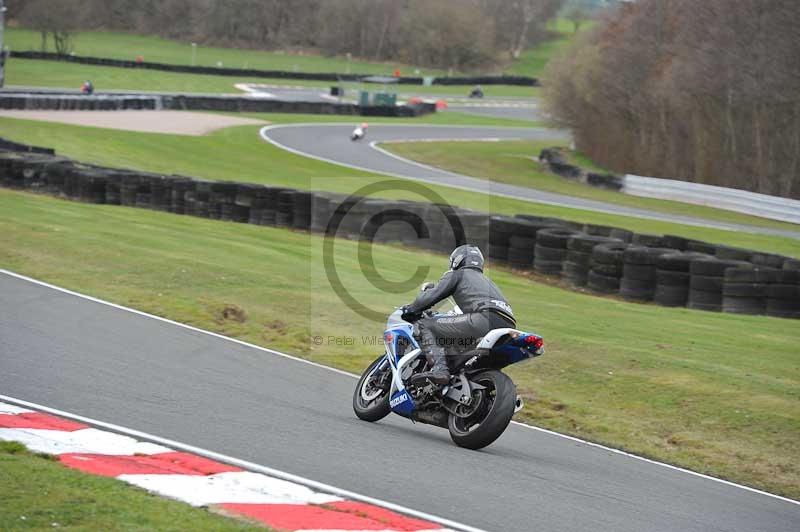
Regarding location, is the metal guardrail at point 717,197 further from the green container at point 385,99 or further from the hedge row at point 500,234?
the green container at point 385,99

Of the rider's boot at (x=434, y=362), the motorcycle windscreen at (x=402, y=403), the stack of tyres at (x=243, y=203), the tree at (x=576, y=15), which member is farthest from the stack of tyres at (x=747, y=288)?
the tree at (x=576, y=15)

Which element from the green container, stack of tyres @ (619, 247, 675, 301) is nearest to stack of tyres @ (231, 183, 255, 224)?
stack of tyres @ (619, 247, 675, 301)

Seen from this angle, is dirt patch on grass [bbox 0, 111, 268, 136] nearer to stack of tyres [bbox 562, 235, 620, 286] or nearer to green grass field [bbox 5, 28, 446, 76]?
stack of tyres [bbox 562, 235, 620, 286]

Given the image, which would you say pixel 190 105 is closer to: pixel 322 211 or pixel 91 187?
pixel 91 187

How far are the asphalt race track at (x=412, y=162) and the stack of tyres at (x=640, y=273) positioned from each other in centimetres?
1418

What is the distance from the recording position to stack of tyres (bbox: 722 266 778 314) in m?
16.2

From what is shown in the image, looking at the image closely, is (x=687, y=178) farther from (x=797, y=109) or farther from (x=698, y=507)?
(x=698, y=507)

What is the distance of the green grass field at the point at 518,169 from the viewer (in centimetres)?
3484

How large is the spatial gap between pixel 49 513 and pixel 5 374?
13.1 ft

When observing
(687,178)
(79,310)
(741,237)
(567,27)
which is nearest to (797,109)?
(687,178)

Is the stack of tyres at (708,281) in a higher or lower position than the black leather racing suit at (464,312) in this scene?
lower

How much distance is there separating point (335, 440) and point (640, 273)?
989 centimetres

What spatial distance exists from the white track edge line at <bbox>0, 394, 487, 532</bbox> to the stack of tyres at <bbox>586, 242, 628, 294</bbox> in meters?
11.0

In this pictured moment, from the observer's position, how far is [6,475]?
590cm
